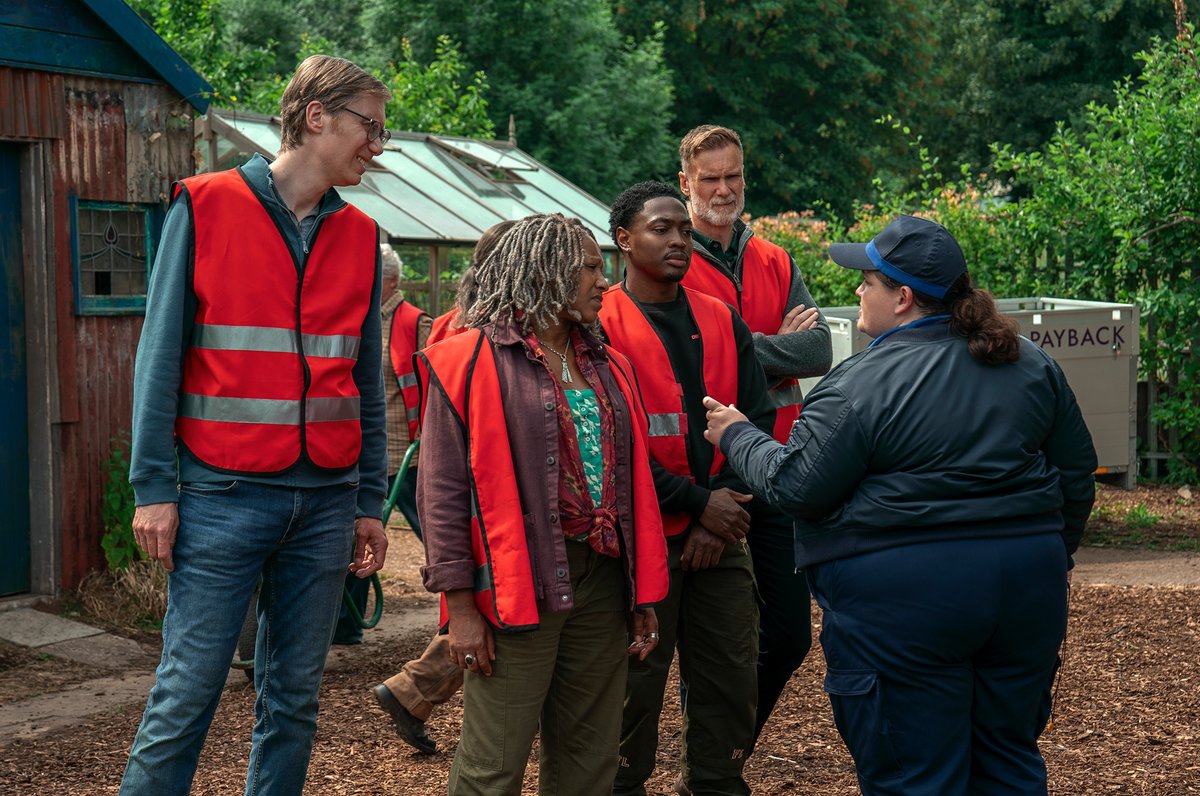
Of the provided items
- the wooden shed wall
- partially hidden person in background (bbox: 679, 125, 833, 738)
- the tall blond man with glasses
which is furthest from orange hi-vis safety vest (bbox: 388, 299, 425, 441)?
the tall blond man with glasses

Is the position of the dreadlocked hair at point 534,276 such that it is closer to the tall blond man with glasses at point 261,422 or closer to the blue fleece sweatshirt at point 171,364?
the tall blond man with glasses at point 261,422

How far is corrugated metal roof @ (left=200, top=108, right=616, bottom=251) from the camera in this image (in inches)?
477

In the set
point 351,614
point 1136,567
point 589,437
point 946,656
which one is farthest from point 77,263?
point 1136,567

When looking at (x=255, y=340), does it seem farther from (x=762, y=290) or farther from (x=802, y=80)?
(x=802, y=80)

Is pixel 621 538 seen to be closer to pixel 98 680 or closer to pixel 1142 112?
pixel 98 680

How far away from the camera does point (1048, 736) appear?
543 cm

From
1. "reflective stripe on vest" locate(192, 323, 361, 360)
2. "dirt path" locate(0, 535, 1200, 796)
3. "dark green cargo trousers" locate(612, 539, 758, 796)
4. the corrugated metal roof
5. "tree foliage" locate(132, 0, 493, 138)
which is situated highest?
"tree foliage" locate(132, 0, 493, 138)

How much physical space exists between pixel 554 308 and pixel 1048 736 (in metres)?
3.08

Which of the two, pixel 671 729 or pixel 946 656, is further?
pixel 671 729

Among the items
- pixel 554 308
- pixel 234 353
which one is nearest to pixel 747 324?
pixel 554 308

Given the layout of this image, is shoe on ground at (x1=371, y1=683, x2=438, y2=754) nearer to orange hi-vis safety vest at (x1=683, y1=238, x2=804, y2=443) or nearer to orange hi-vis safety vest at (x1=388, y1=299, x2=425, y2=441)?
orange hi-vis safety vest at (x1=683, y1=238, x2=804, y2=443)

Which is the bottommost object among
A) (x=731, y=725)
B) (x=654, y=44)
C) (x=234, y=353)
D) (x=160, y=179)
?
(x=731, y=725)

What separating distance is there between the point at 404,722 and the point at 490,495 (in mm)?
2133

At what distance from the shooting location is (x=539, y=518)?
11.1ft
